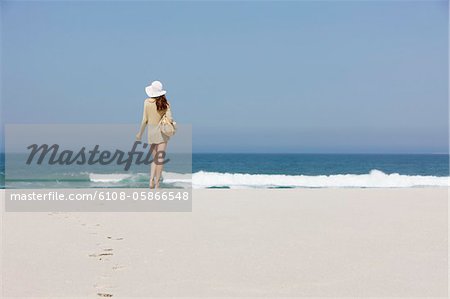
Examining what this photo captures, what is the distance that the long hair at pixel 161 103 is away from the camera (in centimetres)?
868

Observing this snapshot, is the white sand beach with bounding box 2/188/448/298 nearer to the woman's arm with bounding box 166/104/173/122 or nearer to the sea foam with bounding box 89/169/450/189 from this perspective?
the woman's arm with bounding box 166/104/173/122

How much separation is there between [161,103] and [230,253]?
438 cm

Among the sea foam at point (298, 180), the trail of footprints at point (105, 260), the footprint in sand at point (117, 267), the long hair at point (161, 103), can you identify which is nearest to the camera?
the trail of footprints at point (105, 260)

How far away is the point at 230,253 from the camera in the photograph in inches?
186

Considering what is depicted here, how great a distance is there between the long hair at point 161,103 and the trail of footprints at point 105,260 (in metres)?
2.66

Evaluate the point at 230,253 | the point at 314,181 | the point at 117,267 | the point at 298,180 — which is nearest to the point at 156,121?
the point at 230,253

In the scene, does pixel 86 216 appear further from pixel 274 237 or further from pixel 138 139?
pixel 274 237

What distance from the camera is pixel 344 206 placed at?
799 centimetres

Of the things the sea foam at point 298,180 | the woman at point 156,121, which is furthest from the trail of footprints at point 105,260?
the sea foam at point 298,180

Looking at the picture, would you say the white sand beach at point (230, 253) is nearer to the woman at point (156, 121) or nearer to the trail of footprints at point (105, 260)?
the trail of footprints at point (105, 260)

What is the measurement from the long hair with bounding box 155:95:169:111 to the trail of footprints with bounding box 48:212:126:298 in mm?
2658

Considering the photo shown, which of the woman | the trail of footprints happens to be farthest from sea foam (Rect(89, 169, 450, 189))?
the trail of footprints

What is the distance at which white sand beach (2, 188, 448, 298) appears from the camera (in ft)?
12.2

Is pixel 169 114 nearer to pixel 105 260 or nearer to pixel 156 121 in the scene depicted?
pixel 156 121
